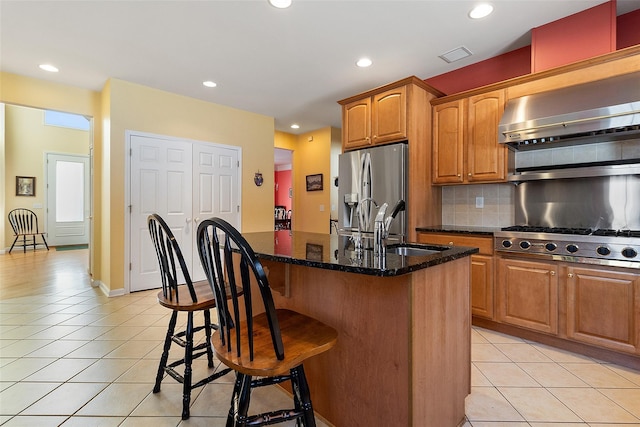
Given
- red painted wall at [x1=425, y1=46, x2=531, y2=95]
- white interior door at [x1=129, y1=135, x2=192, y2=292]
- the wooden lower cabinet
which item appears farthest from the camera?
white interior door at [x1=129, y1=135, x2=192, y2=292]

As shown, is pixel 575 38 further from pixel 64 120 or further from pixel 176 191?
pixel 64 120

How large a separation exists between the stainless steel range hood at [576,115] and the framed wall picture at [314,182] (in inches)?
145

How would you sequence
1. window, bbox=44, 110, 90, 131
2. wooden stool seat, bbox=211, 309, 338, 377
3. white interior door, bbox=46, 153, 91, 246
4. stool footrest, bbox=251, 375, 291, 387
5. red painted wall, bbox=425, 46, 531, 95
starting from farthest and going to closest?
1. white interior door, bbox=46, 153, 91, 246
2. window, bbox=44, 110, 90, 131
3. red painted wall, bbox=425, 46, 531, 95
4. stool footrest, bbox=251, 375, 291, 387
5. wooden stool seat, bbox=211, 309, 338, 377

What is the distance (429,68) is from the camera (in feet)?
11.2

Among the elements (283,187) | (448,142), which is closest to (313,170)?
(448,142)

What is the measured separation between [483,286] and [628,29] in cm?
237

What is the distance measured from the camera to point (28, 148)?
23.5 ft

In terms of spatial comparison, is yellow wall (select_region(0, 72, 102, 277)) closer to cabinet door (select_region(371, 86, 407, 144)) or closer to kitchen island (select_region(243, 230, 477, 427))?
Result: cabinet door (select_region(371, 86, 407, 144))

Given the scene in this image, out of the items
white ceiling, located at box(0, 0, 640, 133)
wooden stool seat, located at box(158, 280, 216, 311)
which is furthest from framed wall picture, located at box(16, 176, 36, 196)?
wooden stool seat, located at box(158, 280, 216, 311)

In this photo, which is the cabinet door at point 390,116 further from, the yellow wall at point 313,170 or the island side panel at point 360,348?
the yellow wall at point 313,170

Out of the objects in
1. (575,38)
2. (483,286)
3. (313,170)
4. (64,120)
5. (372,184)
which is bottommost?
(483,286)

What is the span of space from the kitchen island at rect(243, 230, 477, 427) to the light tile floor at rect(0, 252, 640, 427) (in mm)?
402

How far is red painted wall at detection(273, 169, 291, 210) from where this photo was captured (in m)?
10.9

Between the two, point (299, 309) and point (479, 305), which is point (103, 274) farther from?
point (479, 305)
